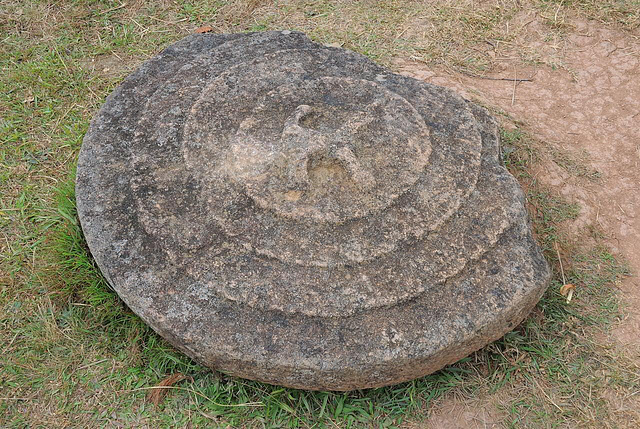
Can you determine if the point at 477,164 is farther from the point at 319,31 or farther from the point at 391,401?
the point at 319,31

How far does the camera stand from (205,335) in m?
2.16

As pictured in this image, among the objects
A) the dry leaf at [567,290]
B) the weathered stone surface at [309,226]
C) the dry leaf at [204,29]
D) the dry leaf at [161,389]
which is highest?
the weathered stone surface at [309,226]

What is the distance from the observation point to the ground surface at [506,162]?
2445mm

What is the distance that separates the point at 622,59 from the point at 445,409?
281 cm

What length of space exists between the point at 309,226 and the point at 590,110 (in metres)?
→ 2.25

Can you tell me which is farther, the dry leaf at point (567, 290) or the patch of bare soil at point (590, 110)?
the patch of bare soil at point (590, 110)

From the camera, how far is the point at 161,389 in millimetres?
2488

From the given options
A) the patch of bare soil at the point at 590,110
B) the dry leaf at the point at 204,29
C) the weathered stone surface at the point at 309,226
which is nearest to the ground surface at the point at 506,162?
the patch of bare soil at the point at 590,110

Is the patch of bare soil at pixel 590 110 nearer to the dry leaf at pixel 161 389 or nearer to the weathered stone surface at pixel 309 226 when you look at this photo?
the weathered stone surface at pixel 309 226

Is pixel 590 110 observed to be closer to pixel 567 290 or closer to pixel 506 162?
pixel 506 162

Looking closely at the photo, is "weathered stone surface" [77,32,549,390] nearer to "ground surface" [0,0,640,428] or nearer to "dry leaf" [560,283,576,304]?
"ground surface" [0,0,640,428]

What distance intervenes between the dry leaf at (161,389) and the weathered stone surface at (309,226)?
29cm

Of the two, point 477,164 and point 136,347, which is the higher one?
point 477,164

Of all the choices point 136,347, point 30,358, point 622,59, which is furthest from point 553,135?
point 30,358
